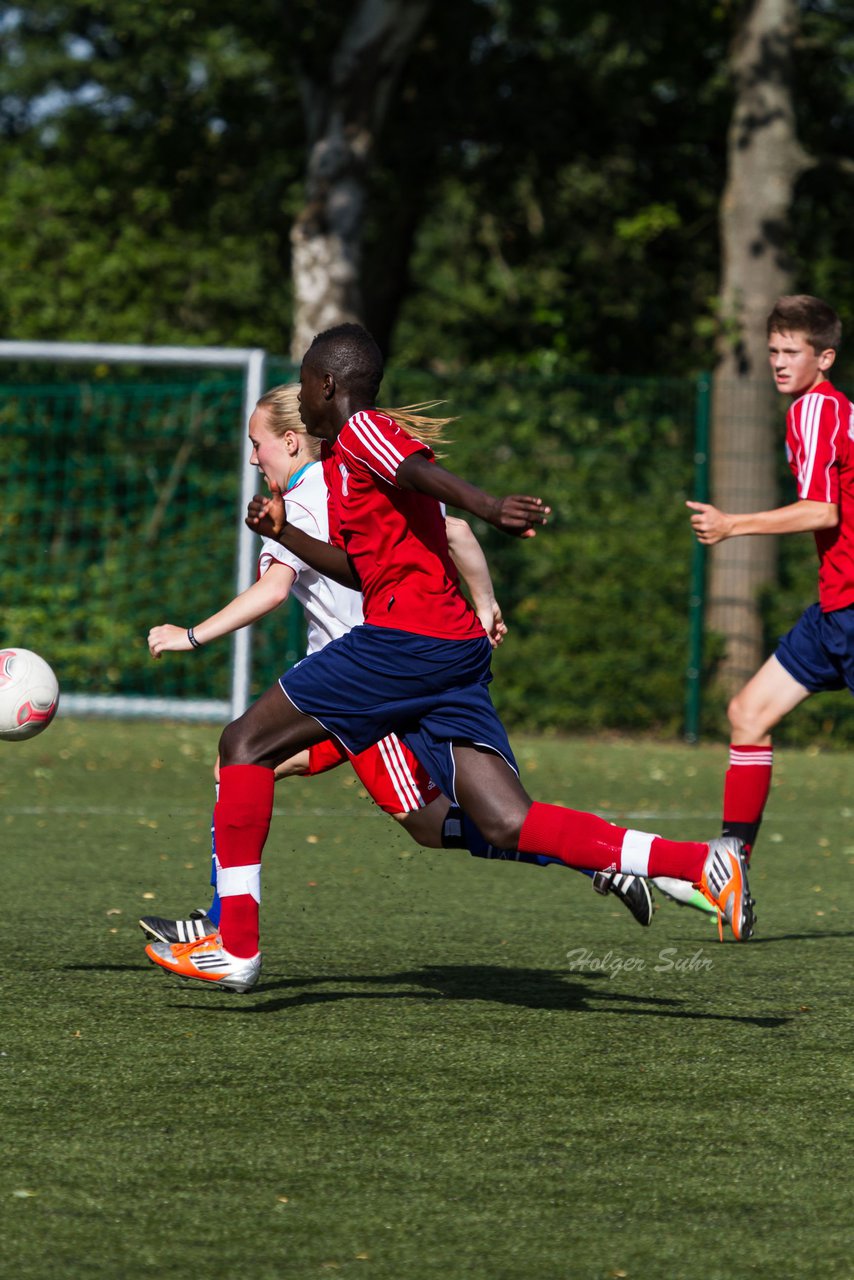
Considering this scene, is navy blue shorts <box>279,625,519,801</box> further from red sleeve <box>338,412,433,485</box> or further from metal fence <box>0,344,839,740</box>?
metal fence <box>0,344,839,740</box>

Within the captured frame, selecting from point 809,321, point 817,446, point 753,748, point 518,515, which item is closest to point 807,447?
point 817,446

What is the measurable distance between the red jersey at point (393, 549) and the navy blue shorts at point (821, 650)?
1.87 metres

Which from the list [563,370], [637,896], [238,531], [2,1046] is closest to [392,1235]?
[2,1046]

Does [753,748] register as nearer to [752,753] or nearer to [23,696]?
[752,753]

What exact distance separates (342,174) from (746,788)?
411 inches

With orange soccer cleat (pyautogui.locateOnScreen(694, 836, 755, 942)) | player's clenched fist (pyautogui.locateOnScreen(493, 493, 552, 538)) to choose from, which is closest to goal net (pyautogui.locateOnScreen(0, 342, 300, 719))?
orange soccer cleat (pyautogui.locateOnScreen(694, 836, 755, 942))

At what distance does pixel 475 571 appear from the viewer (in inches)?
219

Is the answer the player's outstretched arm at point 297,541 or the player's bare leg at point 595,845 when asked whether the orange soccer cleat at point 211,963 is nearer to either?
the player's bare leg at point 595,845

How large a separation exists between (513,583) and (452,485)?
9.72 meters

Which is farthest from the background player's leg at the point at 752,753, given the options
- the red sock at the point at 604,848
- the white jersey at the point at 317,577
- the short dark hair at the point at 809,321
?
the red sock at the point at 604,848

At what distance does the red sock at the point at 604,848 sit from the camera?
4.86 meters

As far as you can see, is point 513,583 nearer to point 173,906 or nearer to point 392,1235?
point 173,906

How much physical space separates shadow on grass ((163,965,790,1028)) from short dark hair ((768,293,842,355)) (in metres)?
2.25

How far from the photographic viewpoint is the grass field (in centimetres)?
327
